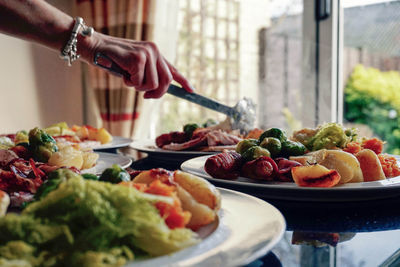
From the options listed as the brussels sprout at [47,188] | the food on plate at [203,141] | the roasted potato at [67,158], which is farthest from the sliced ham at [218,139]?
the brussels sprout at [47,188]

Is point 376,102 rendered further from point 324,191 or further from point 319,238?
point 319,238

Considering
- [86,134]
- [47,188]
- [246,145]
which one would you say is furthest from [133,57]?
[47,188]

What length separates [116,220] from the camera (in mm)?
549

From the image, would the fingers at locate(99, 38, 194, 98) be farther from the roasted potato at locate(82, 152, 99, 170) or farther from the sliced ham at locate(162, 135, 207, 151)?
the roasted potato at locate(82, 152, 99, 170)

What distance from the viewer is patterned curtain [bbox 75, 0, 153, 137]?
3770 mm

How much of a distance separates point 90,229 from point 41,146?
1009 millimetres

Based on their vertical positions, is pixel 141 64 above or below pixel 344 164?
above

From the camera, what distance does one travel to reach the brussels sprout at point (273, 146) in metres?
1.25

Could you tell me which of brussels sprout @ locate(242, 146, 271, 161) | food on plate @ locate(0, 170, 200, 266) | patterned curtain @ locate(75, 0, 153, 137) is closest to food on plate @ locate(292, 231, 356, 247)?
food on plate @ locate(0, 170, 200, 266)

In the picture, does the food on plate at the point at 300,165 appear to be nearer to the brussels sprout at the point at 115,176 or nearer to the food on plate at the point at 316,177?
the food on plate at the point at 316,177

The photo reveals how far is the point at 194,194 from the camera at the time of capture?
0.74 meters

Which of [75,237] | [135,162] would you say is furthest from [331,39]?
[75,237]

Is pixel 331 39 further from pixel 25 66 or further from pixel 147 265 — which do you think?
pixel 147 265

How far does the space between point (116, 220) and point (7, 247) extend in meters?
0.13
